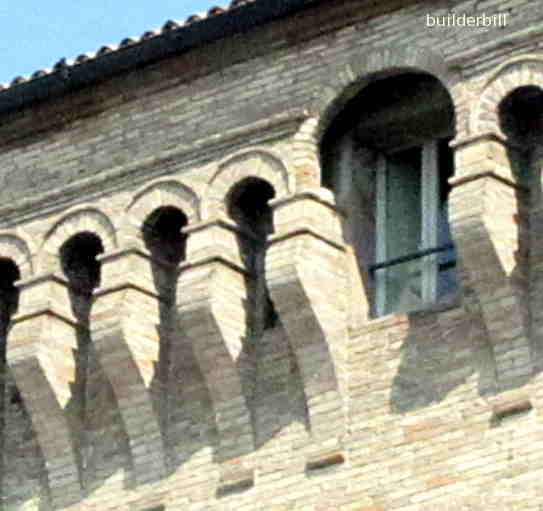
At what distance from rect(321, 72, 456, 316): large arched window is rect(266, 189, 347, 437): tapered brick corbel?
34cm

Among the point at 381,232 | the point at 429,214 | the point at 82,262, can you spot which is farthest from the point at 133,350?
the point at 429,214

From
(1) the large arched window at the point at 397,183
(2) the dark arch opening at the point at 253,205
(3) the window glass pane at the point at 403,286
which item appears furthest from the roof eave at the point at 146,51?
(3) the window glass pane at the point at 403,286

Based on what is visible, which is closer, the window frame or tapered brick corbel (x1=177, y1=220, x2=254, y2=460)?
the window frame

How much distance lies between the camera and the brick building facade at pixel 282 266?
27.9 metres

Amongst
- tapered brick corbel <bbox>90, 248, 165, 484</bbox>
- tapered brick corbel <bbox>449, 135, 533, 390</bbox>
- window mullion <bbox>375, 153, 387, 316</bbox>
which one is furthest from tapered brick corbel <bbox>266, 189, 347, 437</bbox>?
tapered brick corbel <bbox>90, 248, 165, 484</bbox>

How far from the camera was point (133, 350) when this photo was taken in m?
29.3

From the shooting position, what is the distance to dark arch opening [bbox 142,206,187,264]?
2967 centimetres

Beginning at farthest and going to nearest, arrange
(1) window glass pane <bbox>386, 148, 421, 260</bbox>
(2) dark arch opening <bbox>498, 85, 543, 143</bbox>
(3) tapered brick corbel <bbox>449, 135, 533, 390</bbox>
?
(1) window glass pane <bbox>386, 148, 421, 260</bbox> < (2) dark arch opening <bbox>498, 85, 543, 143</bbox> < (3) tapered brick corbel <bbox>449, 135, 533, 390</bbox>

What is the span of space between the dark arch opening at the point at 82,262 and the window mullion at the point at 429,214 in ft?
8.65

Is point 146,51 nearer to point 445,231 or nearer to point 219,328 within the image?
point 219,328

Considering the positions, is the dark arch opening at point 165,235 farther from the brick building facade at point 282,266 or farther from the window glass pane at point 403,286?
the window glass pane at point 403,286

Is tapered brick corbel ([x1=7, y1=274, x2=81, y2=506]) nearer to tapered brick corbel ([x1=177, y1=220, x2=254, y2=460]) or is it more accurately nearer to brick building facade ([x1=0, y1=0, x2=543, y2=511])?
brick building facade ([x1=0, y1=0, x2=543, y2=511])

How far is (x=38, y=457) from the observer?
29969 millimetres

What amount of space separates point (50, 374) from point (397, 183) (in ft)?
9.79
